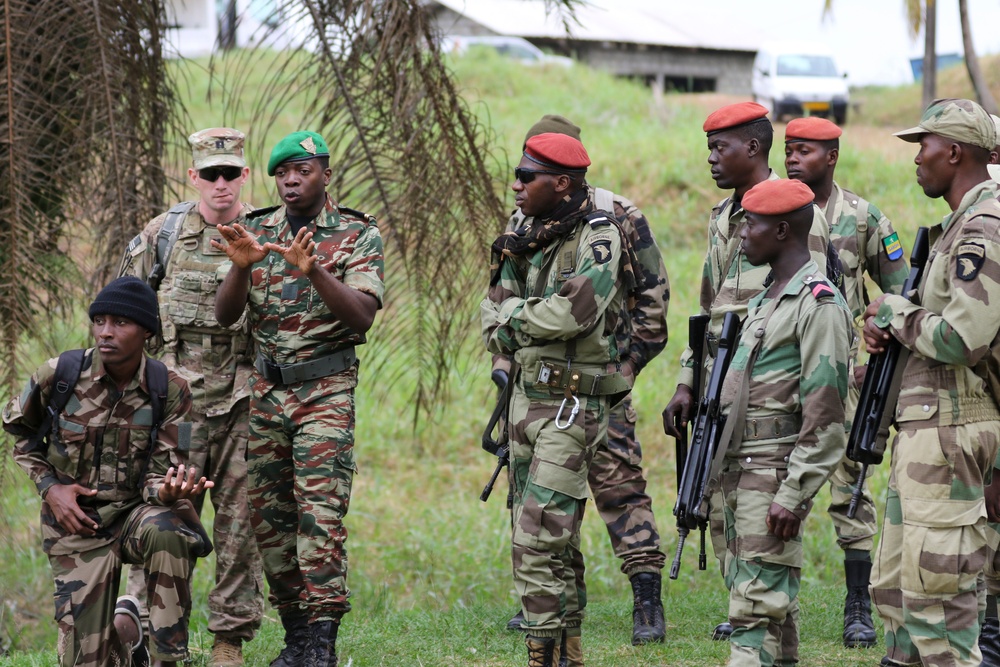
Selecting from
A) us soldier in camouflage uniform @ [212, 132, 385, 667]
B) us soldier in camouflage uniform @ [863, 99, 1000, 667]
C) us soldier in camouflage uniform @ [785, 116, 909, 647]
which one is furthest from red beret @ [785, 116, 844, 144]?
us soldier in camouflage uniform @ [212, 132, 385, 667]

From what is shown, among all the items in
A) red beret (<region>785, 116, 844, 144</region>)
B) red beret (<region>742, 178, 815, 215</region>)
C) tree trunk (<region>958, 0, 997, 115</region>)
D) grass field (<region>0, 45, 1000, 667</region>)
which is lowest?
grass field (<region>0, 45, 1000, 667</region>)

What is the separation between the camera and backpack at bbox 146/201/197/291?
16.9ft

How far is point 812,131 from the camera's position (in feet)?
17.5

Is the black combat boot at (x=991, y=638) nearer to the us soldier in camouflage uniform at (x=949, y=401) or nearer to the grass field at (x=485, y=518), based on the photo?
the grass field at (x=485, y=518)

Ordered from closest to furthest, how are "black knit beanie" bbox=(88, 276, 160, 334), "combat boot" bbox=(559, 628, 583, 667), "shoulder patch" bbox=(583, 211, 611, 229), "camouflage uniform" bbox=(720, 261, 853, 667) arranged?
"camouflage uniform" bbox=(720, 261, 853, 667) → "black knit beanie" bbox=(88, 276, 160, 334) → "shoulder patch" bbox=(583, 211, 611, 229) → "combat boot" bbox=(559, 628, 583, 667)

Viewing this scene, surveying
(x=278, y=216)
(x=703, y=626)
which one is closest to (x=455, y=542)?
(x=703, y=626)

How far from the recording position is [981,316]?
12.4 ft

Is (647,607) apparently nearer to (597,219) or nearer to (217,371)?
(597,219)

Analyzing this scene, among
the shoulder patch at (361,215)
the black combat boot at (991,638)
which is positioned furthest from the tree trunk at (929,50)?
the shoulder patch at (361,215)

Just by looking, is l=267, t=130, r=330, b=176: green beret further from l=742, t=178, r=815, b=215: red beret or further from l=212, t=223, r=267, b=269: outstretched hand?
l=742, t=178, r=815, b=215: red beret

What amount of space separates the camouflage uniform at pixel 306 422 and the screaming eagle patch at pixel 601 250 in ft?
2.81

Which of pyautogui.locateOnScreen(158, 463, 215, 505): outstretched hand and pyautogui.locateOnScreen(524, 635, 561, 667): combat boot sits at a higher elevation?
pyautogui.locateOnScreen(158, 463, 215, 505): outstretched hand

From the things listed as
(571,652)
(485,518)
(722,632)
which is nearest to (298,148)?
(571,652)

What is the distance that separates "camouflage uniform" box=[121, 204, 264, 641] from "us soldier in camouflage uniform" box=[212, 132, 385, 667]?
11.2 inches
